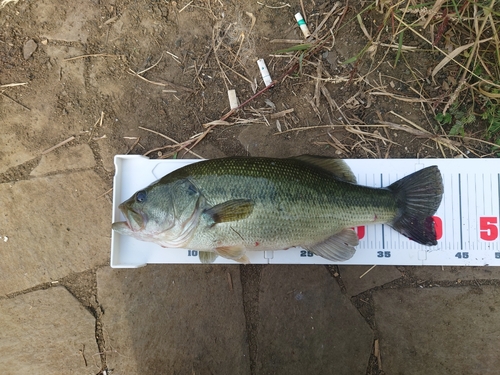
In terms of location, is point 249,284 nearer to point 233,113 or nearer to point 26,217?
point 233,113

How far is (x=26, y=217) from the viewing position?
326 centimetres

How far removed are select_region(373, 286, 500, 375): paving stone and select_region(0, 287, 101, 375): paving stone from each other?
2.71m

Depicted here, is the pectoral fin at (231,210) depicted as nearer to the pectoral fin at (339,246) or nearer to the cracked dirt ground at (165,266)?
the pectoral fin at (339,246)

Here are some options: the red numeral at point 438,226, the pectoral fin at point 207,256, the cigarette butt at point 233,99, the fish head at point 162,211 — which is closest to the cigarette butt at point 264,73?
the cigarette butt at point 233,99

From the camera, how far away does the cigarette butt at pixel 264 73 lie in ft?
10.5

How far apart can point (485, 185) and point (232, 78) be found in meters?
2.50

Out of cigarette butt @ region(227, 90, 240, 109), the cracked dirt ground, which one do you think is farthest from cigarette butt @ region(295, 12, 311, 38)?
cigarette butt @ region(227, 90, 240, 109)

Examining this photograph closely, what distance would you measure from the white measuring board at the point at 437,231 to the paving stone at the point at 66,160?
0.45 metres

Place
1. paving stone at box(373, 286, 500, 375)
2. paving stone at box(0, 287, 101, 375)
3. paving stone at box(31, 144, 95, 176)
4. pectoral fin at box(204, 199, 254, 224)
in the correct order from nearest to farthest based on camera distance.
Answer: pectoral fin at box(204, 199, 254, 224), paving stone at box(373, 286, 500, 375), paving stone at box(0, 287, 101, 375), paving stone at box(31, 144, 95, 176)

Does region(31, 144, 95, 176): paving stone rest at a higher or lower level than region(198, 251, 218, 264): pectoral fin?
higher

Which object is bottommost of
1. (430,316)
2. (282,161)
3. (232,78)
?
(430,316)

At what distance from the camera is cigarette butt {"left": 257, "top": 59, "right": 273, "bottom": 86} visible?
10.5ft

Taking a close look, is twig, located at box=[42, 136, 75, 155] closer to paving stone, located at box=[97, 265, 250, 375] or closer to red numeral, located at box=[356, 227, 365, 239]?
paving stone, located at box=[97, 265, 250, 375]

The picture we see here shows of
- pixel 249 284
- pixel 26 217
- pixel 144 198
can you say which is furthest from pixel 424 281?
pixel 26 217
